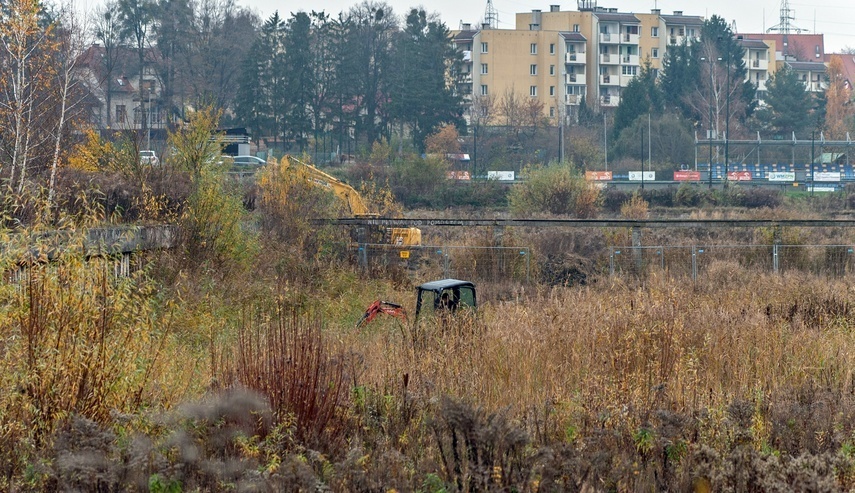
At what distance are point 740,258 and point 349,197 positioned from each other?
1302 centimetres

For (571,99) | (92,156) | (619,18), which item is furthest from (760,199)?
(619,18)

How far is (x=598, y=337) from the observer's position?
36.4 feet

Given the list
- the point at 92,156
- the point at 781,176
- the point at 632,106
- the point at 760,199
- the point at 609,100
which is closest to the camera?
the point at 92,156

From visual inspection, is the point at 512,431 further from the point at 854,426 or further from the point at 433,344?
the point at 433,344

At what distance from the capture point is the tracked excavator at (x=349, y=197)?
96.2 feet

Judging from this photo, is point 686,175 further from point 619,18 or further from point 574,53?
point 619,18

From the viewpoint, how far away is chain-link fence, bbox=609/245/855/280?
89.9ft

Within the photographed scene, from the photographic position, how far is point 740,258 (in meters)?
28.7

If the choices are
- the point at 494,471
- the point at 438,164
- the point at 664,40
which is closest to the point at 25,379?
the point at 494,471

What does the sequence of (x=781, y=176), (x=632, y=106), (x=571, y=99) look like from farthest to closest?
1. (x=571, y=99)
2. (x=632, y=106)
3. (x=781, y=176)

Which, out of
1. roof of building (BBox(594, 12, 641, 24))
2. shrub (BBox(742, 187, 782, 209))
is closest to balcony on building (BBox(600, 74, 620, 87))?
roof of building (BBox(594, 12, 641, 24))

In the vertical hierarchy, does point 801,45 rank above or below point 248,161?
above

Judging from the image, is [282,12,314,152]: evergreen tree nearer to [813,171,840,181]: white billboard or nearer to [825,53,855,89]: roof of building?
[813,171,840,181]: white billboard

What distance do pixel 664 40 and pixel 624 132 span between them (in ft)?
116
